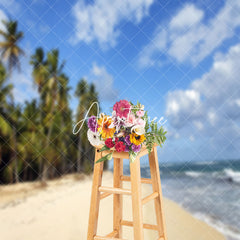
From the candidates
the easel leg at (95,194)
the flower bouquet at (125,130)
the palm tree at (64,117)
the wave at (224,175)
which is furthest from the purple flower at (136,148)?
the palm tree at (64,117)

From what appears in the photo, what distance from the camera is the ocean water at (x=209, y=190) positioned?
4.80 metres

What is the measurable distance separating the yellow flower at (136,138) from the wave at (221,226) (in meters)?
3.09

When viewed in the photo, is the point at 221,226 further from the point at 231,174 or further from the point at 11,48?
the point at 11,48

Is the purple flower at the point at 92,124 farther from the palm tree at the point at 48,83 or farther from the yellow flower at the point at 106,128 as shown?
the palm tree at the point at 48,83

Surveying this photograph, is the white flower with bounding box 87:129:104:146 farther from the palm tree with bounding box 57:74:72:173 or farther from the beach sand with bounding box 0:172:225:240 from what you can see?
the palm tree with bounding box 57:74:72:173

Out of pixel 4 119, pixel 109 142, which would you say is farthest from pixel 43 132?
pixel 109 142

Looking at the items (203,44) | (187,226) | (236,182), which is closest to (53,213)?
(187,226)

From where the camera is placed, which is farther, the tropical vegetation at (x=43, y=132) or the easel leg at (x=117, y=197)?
the tropical vegetation at (x=43, y=132)

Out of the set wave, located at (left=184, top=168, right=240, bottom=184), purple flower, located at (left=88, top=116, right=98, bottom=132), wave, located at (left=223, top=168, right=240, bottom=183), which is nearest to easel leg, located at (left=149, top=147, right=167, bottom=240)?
purple flower, located at (left=88, top=116, right=98, bottom=132)

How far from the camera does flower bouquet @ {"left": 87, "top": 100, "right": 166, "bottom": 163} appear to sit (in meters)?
1.76

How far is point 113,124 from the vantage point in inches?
70.5

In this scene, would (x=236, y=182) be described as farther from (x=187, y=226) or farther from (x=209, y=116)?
(x=187, y=226)

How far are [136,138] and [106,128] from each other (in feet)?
0.58

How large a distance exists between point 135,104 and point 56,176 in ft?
29.8
